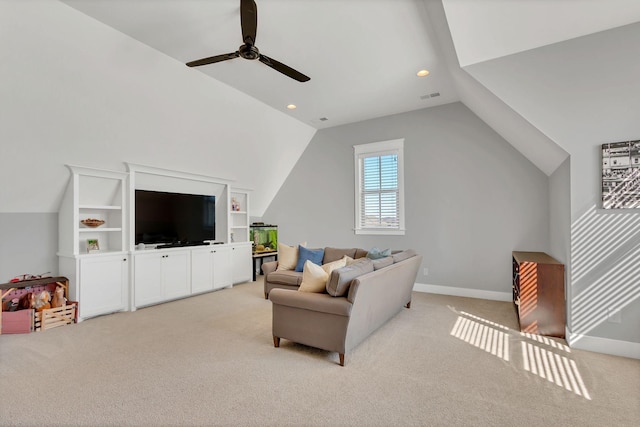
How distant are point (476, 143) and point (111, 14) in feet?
16.9

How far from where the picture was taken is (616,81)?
2.86m

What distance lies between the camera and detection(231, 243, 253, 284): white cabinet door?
615cm

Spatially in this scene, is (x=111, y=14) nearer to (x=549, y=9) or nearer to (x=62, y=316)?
(x=62, y=316)

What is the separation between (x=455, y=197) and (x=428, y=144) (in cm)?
107

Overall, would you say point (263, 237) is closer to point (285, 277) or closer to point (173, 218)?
point (173, 218)

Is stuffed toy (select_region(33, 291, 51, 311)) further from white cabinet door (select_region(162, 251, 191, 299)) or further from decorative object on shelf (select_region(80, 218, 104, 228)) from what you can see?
white cabinet door (select_region(162, 251, 191, 299))

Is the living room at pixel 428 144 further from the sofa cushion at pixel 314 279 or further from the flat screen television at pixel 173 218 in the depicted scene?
the sofa cushion at pixel 314 279

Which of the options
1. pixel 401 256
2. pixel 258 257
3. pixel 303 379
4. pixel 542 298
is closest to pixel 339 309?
pixel 303 379

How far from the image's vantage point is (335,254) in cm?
529

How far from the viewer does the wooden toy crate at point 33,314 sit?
3588 millimetres

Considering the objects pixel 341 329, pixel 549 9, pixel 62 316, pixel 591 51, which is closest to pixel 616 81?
pixel 591 51

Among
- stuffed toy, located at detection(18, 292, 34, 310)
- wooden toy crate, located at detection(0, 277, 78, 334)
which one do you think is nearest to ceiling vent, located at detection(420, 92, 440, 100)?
wooden toy crate, located at detection(0, 277, 78, 334)

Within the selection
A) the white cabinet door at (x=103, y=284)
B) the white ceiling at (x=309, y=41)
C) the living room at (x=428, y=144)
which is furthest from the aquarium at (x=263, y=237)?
the white ceiling at (x=309, y=41)

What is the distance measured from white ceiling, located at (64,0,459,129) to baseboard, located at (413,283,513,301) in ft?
10.7
